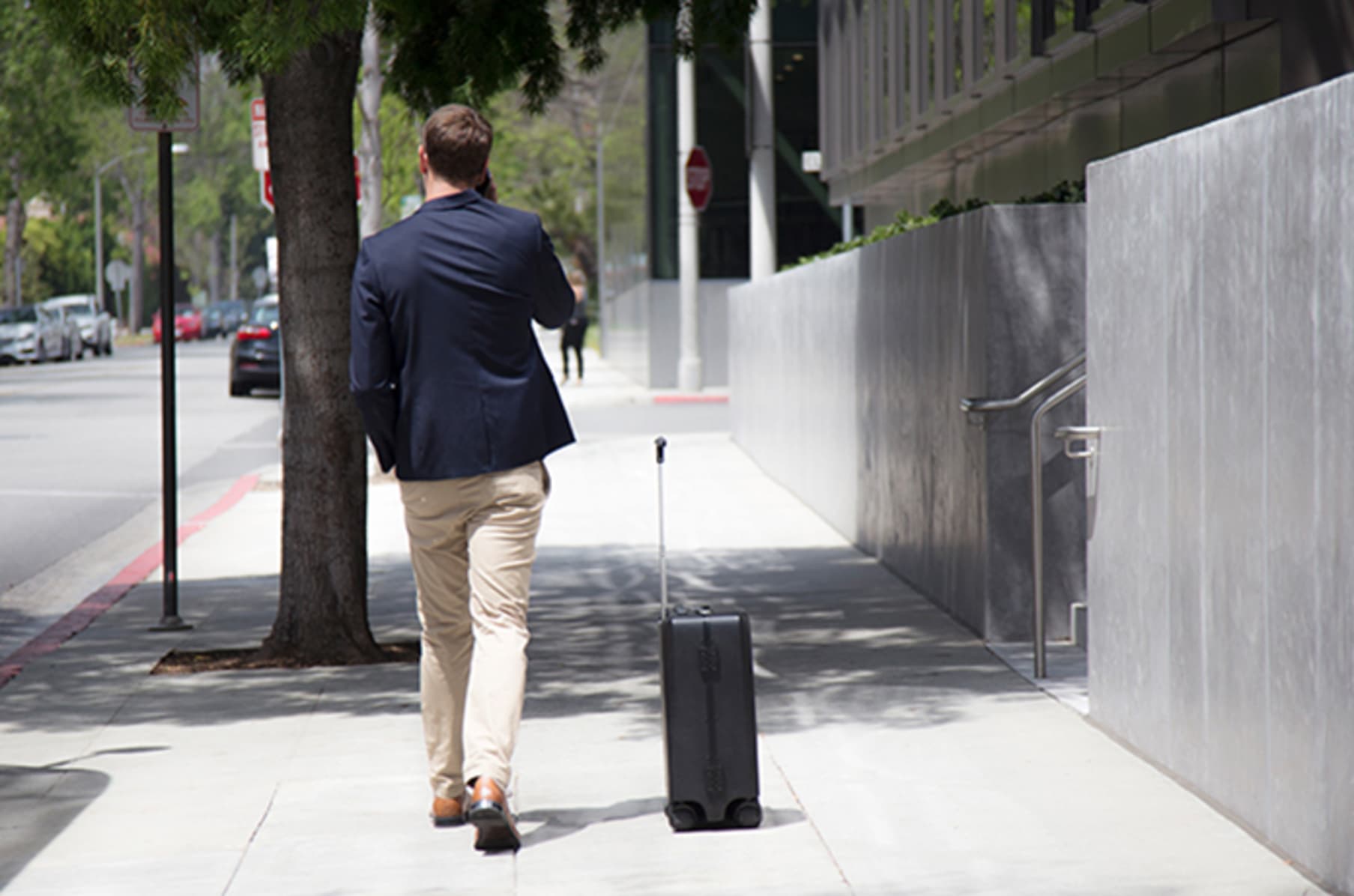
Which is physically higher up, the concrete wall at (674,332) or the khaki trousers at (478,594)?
the concrete wall at (674,332)

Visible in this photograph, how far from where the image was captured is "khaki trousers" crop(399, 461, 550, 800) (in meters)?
5.52

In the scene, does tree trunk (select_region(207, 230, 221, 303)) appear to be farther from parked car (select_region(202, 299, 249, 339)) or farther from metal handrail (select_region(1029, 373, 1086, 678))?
metal handrail (select_region(1029, 373, 1086, 678))

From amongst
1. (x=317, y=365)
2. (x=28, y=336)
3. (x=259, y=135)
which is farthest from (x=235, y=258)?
(x=317, y=365)

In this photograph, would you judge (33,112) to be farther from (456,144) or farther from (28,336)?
(456,144)

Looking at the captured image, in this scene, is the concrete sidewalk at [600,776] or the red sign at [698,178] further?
the red sign at [698,178]

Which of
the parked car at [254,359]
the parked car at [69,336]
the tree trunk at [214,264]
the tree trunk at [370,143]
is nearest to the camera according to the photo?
the tree trunk at [370,143]

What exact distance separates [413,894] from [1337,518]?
241 centimetres

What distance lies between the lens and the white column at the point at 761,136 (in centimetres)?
2669

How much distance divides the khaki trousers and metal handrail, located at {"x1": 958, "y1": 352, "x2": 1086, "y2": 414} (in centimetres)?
310

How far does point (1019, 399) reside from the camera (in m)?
8.32

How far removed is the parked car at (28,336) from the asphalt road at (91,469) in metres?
13.4

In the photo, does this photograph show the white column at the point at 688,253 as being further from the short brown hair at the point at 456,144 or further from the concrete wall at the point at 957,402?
the short brown hair at the point at 456,144

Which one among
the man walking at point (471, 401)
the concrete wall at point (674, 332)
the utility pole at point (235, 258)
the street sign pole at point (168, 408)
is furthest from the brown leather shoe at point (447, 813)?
the utility pole at point (235, 258)

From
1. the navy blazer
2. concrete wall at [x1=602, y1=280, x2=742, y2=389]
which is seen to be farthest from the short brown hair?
concrete wall at [x1=602, y1=280, x2=742, y2=389]
